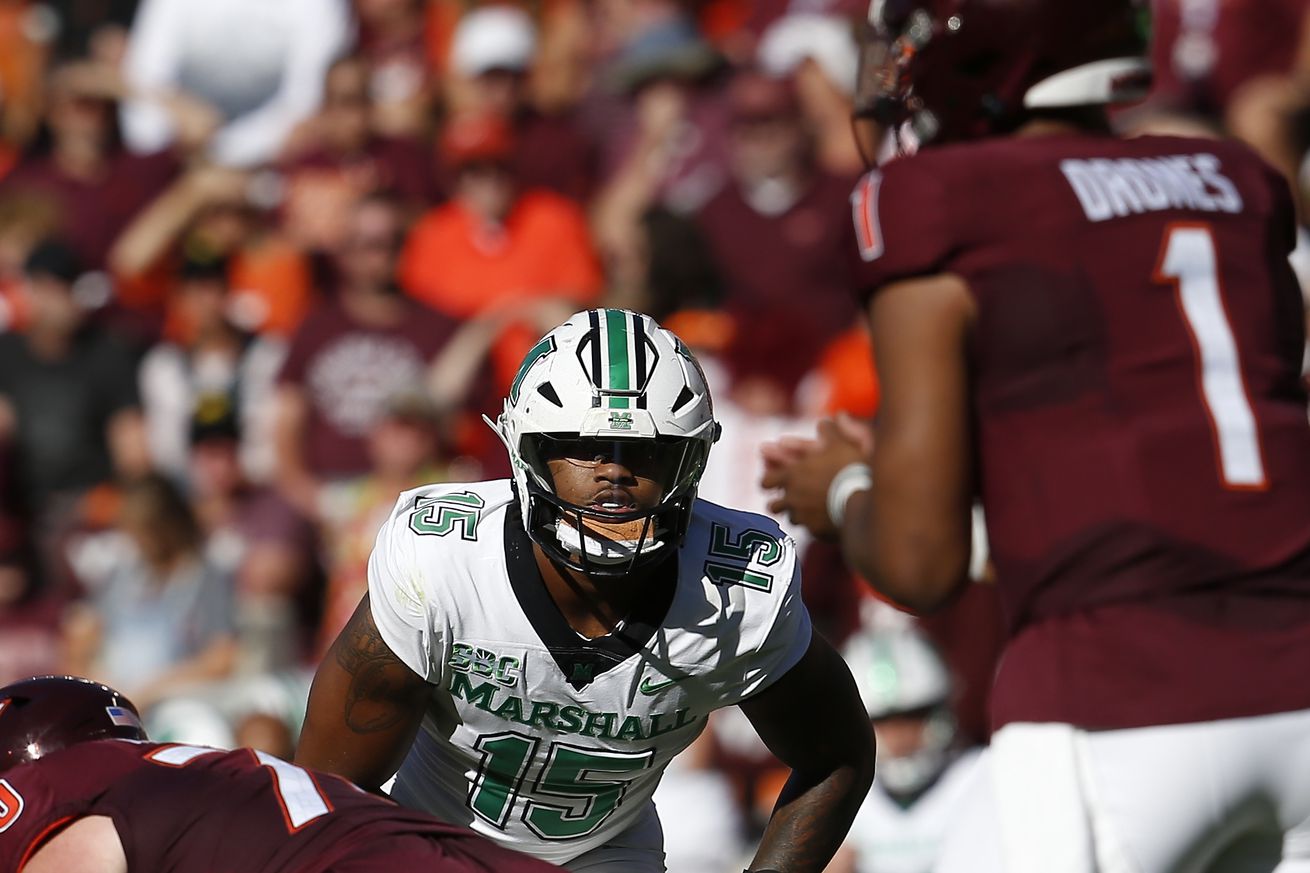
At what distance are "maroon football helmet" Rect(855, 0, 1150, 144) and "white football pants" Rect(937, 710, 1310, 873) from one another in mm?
1101

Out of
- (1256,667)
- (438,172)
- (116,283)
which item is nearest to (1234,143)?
(1256,667)

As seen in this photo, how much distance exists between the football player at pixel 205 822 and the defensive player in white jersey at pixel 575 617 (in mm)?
312

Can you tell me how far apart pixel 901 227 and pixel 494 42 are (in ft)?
21.6

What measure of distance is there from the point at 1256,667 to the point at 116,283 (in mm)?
7818

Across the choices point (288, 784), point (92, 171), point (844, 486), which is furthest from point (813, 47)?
point (288, 784)

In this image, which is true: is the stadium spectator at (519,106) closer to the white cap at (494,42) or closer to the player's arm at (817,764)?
the white cap at (494,42)

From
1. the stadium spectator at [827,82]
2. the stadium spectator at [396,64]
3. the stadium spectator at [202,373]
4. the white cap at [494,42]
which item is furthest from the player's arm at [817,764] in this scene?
the stadium spectator at [396,64]

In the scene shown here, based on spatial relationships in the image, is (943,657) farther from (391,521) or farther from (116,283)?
(116,283)

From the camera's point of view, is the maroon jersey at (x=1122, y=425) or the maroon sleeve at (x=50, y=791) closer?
the maroon jersey at (x=1122, y=425)

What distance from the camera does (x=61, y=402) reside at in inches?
357

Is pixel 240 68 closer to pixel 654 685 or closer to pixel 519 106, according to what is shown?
pixel 519 106

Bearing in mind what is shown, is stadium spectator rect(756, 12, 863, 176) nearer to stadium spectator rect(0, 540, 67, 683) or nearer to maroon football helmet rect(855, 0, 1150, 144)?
stadium spectator rect(0, 540, 67, 683)

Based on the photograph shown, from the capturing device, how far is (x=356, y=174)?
368 inches

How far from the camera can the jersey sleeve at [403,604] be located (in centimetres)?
327
